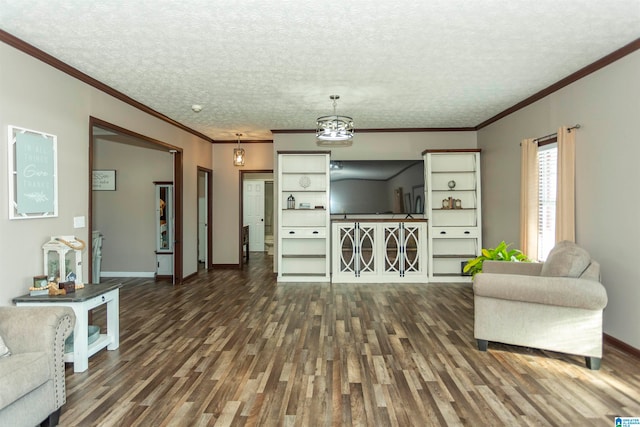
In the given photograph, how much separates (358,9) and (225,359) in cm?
294

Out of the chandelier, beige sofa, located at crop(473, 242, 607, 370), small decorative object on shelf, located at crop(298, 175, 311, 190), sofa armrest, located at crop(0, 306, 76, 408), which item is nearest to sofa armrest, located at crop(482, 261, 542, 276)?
beige sofa, located at crop(473, 242, 607, 370)

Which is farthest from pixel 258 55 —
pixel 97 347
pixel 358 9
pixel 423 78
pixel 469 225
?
pixel 469 225

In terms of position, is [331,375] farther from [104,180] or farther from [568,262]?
[104,180]

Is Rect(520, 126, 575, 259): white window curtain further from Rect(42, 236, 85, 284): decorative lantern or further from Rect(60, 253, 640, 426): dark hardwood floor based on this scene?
Rect(42, 236, 85, 284): decorative lantern

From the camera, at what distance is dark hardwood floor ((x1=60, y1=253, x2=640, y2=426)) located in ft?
7.84

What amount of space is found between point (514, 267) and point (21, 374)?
13.6 feet

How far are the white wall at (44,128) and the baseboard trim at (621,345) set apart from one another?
520 centimetres

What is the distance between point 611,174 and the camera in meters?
3.60

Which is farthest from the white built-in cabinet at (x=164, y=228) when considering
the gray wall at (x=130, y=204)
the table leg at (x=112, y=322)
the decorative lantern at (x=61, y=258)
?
the table leg at (x=112, y=322)

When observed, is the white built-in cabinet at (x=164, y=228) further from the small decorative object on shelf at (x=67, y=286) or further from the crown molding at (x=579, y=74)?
the crown molding at (x=579, y=74)

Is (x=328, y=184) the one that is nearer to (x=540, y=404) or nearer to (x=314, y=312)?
(x=314, y=312)

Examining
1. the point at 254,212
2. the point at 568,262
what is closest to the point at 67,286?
the point at 568,262

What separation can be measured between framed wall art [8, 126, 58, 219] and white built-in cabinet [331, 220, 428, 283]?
4.09 m

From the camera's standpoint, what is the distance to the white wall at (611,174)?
3.35m
